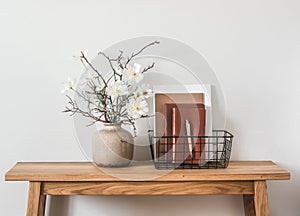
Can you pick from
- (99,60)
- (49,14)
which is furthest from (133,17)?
(49,14)

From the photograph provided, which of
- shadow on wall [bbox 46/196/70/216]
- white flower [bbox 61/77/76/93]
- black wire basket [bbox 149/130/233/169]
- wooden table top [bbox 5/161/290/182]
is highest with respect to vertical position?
white flower [bbox 61/77/76/93]

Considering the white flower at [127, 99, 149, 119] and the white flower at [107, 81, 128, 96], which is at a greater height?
the white flower at [107, 81, 128, 96]

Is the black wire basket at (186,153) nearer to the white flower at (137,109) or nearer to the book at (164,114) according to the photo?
the book at (164,114)

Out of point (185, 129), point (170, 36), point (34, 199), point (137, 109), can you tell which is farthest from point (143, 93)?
point (34, 199)

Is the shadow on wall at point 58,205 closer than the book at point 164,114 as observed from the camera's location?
No

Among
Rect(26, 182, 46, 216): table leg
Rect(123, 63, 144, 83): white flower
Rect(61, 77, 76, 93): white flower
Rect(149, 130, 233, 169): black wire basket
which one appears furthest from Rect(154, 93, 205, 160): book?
Rect(26, 182, 46, 216): table leg

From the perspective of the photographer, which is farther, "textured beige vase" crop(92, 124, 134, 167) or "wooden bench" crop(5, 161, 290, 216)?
"textured beige vase" crop(92, 124, 134, 167)

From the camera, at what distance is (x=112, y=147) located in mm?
1650

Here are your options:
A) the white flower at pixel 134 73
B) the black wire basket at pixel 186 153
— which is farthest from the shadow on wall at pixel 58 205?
the white flower at pixel 134 73

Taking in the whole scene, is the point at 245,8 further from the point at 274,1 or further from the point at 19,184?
the point at 19,184

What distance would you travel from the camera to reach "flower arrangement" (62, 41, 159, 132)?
1670mm

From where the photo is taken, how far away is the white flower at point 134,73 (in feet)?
5.48

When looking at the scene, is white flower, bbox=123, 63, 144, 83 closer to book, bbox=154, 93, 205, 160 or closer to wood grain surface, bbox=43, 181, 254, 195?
book, bbox=154, 93, 205, 160

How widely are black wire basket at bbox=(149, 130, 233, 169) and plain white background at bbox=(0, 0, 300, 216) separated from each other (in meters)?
0.19
